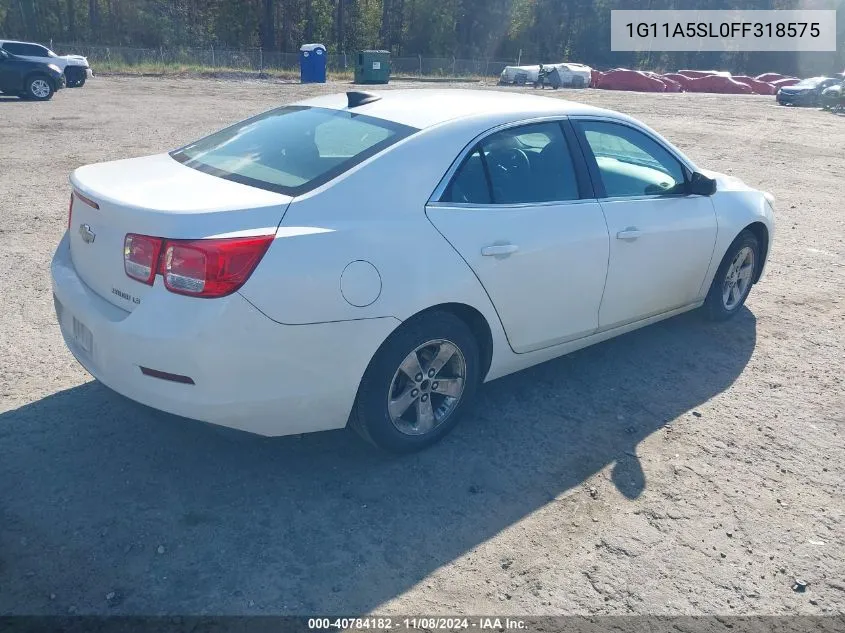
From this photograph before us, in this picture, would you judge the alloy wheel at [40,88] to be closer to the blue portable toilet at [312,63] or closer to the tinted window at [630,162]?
the blue portable toilet at [312,63]

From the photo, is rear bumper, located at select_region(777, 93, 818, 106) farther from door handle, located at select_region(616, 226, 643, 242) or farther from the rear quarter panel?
the rear quarter panel

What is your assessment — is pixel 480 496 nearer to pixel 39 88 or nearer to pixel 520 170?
pixel 520 170

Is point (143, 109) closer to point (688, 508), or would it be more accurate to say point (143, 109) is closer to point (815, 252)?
point (815, 252)

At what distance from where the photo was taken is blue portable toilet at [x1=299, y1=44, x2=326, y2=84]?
37969 mm

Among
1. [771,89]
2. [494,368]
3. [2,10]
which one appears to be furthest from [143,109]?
[771,89]

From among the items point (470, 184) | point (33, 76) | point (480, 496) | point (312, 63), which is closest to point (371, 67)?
point (312, 63)

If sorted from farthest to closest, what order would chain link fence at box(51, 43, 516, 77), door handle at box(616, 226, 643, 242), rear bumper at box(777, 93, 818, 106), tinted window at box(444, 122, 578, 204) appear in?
chain link fence at box(51, 43, 516, 77), rear bumper at box(777, 93, 818, 106), door handle at box(616, 226, 643, 242), tinted window at box(444, 122, 578, 204)

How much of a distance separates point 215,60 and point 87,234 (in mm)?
45783

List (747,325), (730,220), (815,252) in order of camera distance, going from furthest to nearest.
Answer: (815,252)
(747,325)
(730,220)

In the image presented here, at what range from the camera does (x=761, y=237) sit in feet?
18.8

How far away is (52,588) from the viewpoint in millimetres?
2770

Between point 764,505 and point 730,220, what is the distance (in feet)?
7.80

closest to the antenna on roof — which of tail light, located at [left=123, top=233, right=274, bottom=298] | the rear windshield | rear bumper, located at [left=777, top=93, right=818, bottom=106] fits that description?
the rear windshield

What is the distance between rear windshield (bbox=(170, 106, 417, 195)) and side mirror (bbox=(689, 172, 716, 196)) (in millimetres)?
2230
